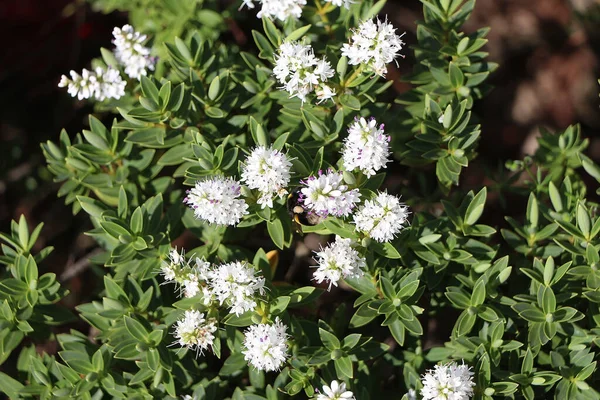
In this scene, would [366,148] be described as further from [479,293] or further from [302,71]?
[479,293]

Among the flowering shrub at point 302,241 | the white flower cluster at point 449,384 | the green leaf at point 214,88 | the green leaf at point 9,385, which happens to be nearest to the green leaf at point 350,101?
the flowering shrub at point 302,241

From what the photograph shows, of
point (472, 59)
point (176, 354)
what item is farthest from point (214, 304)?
point (472, 59)

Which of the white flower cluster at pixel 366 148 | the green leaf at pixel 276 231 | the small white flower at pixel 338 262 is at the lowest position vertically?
the small white flower at pixel 338 262

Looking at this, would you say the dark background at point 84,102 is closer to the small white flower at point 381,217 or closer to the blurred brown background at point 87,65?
the blurred brown background at point 87,65

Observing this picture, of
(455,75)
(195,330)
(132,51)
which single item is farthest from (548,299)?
(132,51)

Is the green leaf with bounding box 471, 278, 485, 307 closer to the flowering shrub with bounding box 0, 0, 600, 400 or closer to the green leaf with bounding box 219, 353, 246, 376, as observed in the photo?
the flowering shrub with bounding box 0, 0, 600, 400

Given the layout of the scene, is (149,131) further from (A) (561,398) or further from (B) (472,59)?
(A) (561,398)
